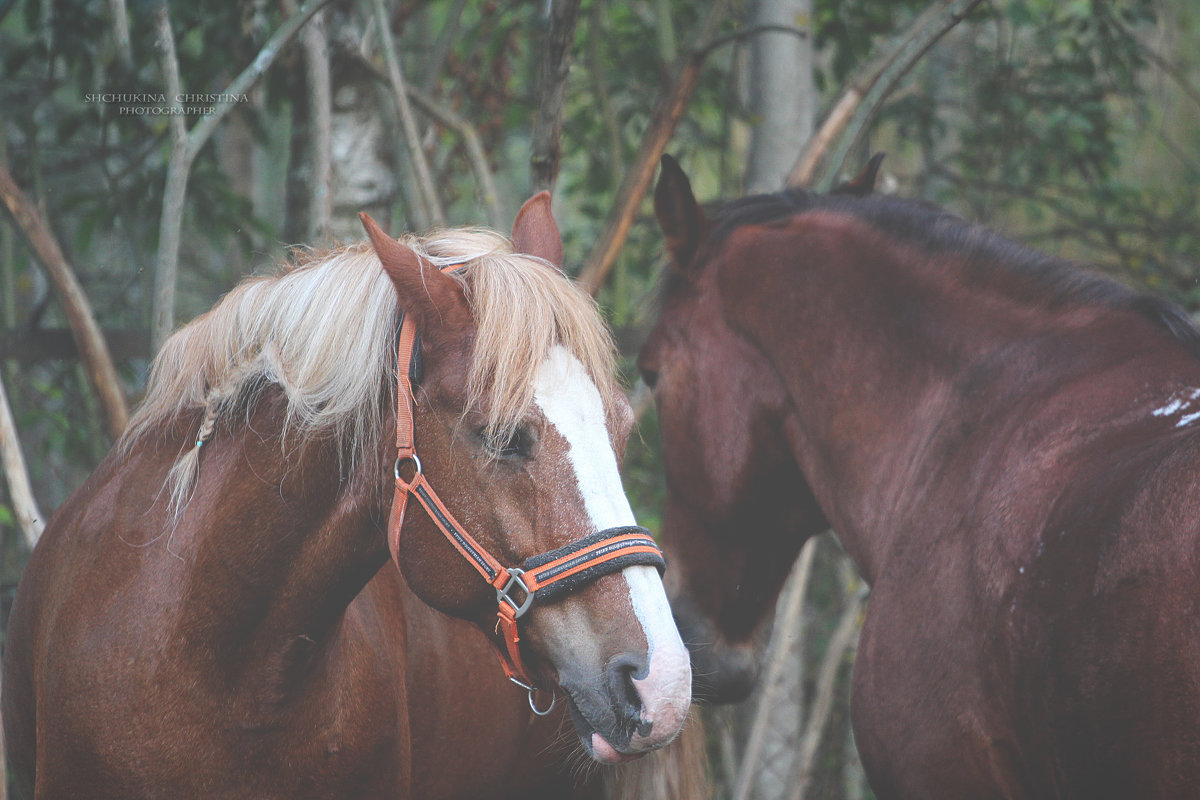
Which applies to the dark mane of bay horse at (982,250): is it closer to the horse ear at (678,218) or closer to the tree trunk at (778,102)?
the horse ear at (678,218)

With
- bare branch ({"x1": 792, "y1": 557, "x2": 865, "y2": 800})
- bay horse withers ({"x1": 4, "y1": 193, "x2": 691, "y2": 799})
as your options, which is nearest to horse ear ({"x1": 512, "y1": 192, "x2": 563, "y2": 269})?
bay horse withers ({"x1": 4, "y1": 193, "x2": 691, "y2": 799})

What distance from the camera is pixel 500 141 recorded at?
520 centimetres

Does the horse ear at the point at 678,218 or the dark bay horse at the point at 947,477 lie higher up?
the horse ear at the point at 678,218

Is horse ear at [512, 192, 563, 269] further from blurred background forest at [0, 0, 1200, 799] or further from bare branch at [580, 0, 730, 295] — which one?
bare branch at [580, 0, 730, 295]

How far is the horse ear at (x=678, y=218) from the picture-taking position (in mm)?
2596

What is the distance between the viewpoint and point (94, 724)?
1.73 metres

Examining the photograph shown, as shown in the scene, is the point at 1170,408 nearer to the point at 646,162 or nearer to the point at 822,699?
the point at 646,162

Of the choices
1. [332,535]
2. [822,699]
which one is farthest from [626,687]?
[822,699]

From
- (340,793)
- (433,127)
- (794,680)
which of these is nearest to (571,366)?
(340,793)

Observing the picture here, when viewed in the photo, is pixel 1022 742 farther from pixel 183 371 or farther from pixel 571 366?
pixel 183 371

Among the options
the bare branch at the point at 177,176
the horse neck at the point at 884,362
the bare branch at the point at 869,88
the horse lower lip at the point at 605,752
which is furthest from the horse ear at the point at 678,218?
the horse lower lip at the point at 605,752

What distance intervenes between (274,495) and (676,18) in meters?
4.42

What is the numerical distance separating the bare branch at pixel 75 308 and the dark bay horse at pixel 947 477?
1.48 meters

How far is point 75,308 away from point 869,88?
2.65m
